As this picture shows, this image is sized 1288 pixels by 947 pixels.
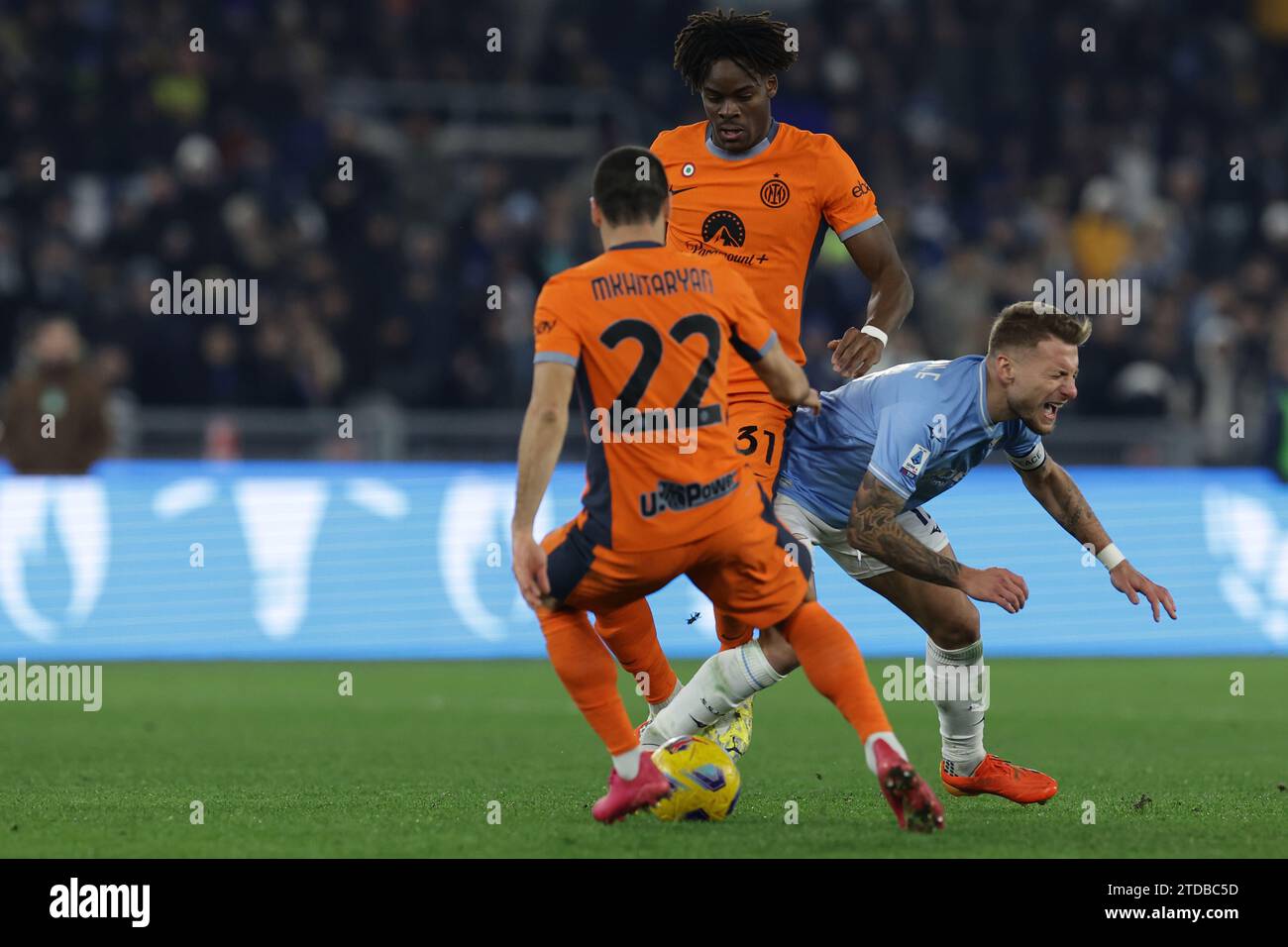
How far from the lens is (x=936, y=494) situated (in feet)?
23.9

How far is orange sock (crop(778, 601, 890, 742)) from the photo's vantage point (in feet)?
20.2

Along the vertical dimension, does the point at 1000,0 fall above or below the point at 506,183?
above

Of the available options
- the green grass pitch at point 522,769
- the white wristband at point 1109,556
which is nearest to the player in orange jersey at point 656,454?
the green grass pitch at point 522,769

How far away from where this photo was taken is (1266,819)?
21.8ft

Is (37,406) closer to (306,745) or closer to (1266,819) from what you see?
(306,745)

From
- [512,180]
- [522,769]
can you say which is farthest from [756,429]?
[512,180]

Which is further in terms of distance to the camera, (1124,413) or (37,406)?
(1124,413)

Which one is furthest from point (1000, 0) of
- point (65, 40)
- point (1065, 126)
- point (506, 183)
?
point (65, 40)

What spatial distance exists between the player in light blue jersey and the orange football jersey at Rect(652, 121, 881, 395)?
42 cm

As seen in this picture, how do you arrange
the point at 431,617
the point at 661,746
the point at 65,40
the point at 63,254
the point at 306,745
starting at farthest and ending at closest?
the point at 65,40
the point at 63,254
the point at 431,617
the point at 306,745
the point at 661,746

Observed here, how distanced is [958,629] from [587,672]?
1.68m

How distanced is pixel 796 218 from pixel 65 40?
12.8 metres

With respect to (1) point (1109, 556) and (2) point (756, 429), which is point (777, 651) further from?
(1) point (1109, 556)

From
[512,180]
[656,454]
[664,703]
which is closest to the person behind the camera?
[656,454]
